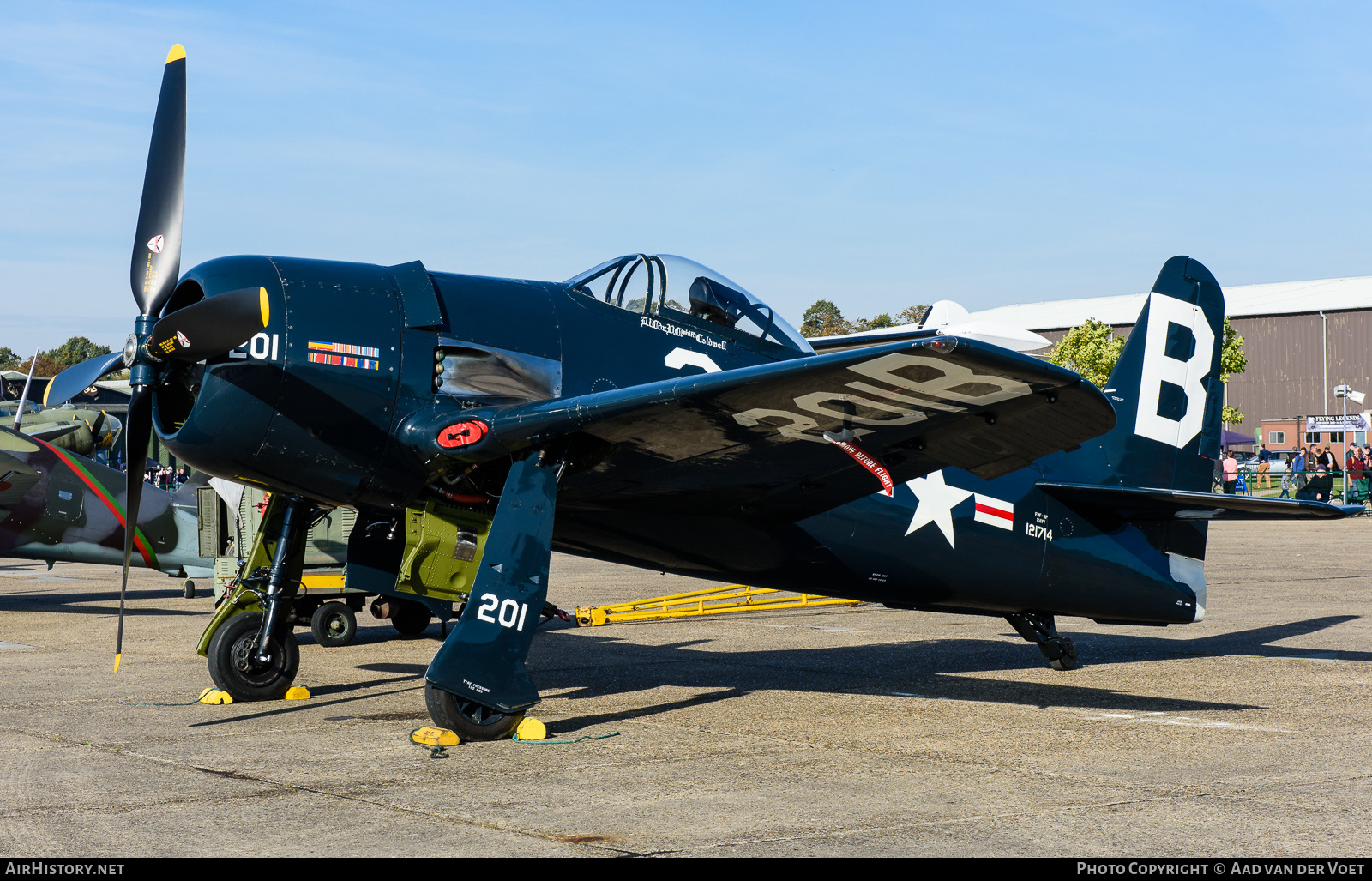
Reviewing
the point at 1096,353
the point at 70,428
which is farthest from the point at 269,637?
the point at 1096,353

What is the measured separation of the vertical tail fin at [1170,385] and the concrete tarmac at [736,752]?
177cm

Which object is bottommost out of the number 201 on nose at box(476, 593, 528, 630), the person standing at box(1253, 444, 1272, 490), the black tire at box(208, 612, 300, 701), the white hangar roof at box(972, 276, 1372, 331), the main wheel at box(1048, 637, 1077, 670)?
the person standing at box(1253, 444, 1272, 490)

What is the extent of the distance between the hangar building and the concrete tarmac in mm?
65174

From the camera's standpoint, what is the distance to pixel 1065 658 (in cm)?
995

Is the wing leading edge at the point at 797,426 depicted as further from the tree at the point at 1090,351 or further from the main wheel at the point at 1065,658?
the tree at the point at 1090,351

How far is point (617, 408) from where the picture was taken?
644 centimetres

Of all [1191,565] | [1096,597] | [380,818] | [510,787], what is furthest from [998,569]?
[380,818]

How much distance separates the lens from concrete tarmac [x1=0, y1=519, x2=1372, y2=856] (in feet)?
15.0

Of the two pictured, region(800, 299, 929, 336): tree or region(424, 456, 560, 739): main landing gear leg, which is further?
region(800, 299, 929, 336): tree

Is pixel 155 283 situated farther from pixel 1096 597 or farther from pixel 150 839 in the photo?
pixel 1096 597

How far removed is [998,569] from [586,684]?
3.27m

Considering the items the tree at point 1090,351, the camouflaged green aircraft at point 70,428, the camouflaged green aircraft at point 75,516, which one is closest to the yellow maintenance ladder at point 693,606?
the camouflaged green aircraft at point 75,516

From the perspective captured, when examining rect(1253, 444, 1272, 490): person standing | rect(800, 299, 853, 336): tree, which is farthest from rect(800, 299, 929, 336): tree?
rect(1253, 444, 1272, 490): person standing

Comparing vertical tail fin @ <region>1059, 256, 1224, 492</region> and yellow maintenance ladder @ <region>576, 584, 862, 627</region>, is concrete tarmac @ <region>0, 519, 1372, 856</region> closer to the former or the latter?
yellow maintenance ladder @ <region>576, 584, 862, 627</region>
